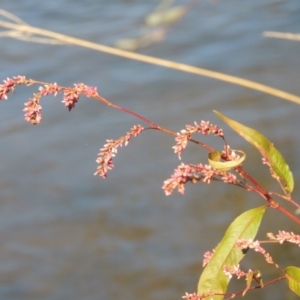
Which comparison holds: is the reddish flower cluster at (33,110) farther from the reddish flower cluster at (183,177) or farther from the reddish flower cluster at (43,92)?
the reddish flower cluster at (183,177)

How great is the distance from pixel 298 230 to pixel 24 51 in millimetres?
1176

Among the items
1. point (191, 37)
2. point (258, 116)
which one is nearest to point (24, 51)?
point (191, 37)

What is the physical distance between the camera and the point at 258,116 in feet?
5.81

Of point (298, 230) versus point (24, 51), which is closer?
point (298, 230)

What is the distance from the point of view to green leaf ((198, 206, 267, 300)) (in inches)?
34.1

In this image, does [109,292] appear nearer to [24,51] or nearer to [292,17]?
[24,51]

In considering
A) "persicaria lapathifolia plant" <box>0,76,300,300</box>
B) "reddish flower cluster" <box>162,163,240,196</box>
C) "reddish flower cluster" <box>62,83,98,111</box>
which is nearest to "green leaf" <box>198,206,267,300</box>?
"persicaria lapathifolia plant" <box>0,76,300,300</box>

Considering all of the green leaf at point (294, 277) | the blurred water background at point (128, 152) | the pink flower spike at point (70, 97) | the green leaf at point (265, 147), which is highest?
the blurred water background at point (128, 152)

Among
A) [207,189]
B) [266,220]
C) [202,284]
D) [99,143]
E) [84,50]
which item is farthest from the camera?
[84,50]

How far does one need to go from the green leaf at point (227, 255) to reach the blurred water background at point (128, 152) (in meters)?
0.41

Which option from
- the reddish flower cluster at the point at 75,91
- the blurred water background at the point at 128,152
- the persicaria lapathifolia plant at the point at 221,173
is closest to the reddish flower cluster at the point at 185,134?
the persicaria lapathifolia plant at the point at 221,173

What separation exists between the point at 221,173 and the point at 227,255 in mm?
126

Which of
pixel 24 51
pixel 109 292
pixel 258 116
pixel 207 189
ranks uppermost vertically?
pixel 24 51

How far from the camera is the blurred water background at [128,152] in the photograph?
1.35 meters
